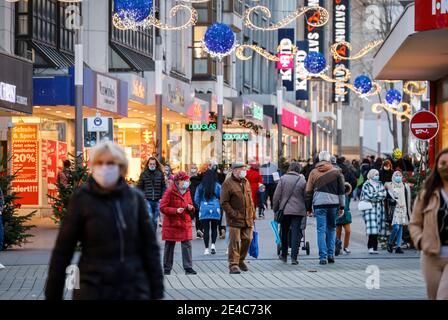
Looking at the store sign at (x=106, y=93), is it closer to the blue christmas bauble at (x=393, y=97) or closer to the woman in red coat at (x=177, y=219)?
the woman in red coat at (x=177, y=219)

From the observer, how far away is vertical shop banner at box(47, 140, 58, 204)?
36812 mm

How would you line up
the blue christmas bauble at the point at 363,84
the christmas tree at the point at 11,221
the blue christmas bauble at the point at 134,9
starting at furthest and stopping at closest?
the blue christmas bauble at the point at 363,84 → the blue christmas bauble at the point at 134,9 → the christmas tree at the point at 11,221

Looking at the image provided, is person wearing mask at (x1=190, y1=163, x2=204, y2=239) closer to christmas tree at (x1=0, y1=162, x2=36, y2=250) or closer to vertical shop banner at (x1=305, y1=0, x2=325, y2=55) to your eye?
christmas tree at (x1=0, y1=162, x2=36, y2=250)

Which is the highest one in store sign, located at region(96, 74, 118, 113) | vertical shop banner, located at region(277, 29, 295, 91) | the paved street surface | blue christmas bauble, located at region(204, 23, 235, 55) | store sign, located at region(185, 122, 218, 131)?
vertical shop banner, located at region(277, 29, 295, 91)

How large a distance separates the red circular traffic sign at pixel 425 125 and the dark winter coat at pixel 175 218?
25.2 feet

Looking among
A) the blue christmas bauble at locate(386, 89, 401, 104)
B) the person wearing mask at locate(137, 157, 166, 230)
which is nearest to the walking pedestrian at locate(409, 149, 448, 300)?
the person wearing mask at locate(137, 157, 166, 230)

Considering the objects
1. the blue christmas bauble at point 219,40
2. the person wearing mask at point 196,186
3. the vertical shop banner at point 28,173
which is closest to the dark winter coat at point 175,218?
the person wearing mask at point 196,186

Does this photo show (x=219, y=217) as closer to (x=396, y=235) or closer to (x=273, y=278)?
(x=396, y=235)

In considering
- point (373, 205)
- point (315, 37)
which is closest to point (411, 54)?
point (373, 205)

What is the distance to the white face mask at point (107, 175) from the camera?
7.86 meters

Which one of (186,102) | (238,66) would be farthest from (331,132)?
(186,102)

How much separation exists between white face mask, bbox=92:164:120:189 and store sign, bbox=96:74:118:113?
27.7 m
